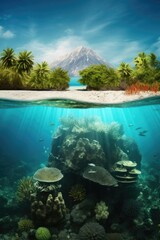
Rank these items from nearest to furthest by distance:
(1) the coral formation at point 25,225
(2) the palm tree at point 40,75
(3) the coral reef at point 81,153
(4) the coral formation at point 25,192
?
(1) the coral formation at point 25,225 → (3) the coral reef at point 81,153 → (4) the coral formation at point 25,192 → (2) the palm tree at point 40,75

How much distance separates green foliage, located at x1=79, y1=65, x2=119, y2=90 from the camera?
49.6 feet

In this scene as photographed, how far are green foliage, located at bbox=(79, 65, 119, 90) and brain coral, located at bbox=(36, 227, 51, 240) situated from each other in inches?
363

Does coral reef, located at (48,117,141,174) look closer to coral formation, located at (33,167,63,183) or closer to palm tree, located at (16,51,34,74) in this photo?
coral formation, located at (33,167,63,183)

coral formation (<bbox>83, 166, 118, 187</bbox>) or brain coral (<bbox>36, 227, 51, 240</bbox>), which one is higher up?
coral formation (<bbox>83, 166, 118, 187</bbox>)

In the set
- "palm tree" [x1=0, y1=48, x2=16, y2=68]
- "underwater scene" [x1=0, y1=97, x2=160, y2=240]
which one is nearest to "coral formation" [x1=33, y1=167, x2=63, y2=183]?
"underwater scene" [x1=0, y1=97, x2=160, y2=240]

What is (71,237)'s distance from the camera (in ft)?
39.1

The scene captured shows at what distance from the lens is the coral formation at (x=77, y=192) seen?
1359cm

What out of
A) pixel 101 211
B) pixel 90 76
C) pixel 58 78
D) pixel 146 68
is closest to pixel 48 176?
pixel 101 211

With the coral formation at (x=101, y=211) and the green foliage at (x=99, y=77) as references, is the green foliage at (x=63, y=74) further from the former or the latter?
A: the coral formation at (x=101, y=211)

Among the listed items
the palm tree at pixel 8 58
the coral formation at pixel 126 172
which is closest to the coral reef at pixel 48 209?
the coral formation at pixel 126 172

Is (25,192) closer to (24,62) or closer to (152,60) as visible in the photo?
(24,62)

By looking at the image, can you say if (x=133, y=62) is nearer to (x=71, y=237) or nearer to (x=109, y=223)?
(x=109, y=223)

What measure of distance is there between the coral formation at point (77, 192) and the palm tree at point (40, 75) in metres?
7.36

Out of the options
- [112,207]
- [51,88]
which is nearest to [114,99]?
[51,88]
